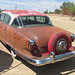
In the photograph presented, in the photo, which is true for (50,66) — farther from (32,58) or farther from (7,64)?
(7,64)

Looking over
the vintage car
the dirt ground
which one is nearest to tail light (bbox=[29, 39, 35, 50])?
the vintage car

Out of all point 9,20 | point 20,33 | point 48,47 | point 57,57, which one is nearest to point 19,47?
point 20,33

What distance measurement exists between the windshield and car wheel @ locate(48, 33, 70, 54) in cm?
122

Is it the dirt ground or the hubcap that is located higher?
the hubcap

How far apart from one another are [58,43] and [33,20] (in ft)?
5.42

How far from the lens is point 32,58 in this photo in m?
3.01

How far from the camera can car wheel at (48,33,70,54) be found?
3.16m

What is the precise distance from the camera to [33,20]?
176 inches

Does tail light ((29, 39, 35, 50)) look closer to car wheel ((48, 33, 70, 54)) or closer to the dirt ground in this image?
car wheel ((48, 33, 70, 54))

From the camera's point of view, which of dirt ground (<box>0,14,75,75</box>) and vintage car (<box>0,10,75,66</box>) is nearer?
vintage car (<box>0,10,75,66</box>)

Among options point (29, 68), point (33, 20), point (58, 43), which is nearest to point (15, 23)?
point (33, 20)

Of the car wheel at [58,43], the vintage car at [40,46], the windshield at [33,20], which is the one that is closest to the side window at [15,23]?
the windshield at [33,20]

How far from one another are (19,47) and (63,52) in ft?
4.16

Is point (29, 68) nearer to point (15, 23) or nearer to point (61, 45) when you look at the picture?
point (61, 45)
